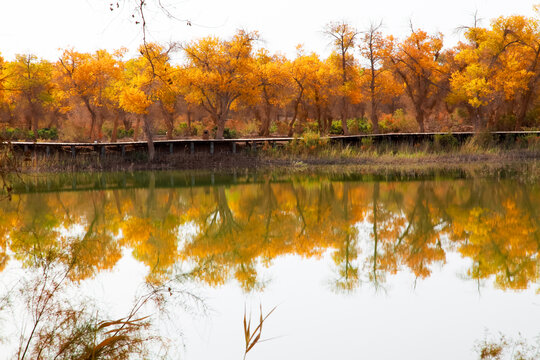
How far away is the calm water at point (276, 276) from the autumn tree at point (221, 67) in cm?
1947

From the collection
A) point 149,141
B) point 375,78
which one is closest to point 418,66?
point 375,78

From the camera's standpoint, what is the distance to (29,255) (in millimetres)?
7914

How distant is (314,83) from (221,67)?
8292 millimetres

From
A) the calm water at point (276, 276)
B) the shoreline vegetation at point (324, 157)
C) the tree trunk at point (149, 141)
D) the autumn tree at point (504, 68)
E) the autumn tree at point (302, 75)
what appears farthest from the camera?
the autumn tree at point (302, 75)

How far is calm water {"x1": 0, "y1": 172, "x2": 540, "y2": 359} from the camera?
5.02 m

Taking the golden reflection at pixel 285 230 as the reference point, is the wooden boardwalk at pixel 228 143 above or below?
above

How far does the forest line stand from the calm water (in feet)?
57.1

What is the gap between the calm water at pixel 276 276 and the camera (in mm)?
5023

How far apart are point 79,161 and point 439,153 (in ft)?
61.0

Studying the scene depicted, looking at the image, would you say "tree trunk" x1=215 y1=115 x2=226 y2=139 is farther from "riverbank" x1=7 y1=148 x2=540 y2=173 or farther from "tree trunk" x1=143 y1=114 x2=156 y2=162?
"tree trunk" x1=143 y1=114 x2=156 y2=162

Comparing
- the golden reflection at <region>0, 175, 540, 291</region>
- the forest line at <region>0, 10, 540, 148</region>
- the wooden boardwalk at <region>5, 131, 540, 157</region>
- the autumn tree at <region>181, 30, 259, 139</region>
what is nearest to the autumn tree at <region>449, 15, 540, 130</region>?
the forest line at <region>0, 10, 540, 148</region>

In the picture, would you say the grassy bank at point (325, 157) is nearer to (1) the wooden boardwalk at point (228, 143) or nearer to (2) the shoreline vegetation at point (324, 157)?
(2) the shoreline vegetation at point (324, 157)

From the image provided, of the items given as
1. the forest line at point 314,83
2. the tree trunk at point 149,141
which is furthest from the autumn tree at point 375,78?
the tree trunk at point 149,141

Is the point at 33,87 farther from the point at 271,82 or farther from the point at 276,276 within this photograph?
the point at 276,276
